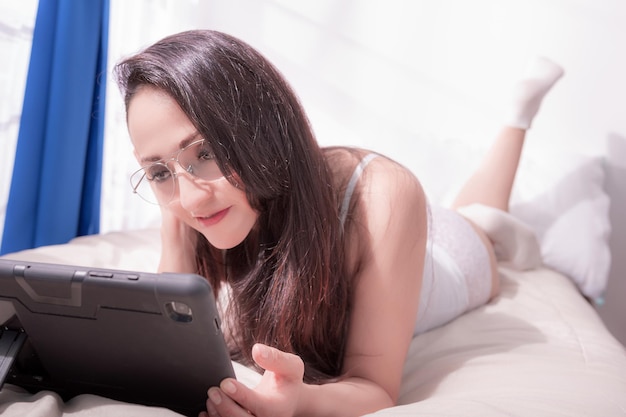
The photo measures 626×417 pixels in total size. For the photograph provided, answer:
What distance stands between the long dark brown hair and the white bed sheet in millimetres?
125

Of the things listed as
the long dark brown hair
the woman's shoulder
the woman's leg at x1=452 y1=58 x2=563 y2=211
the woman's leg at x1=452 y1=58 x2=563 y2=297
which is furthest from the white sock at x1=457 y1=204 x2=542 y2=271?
the long dark brown hair

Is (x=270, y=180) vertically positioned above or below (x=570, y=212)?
above

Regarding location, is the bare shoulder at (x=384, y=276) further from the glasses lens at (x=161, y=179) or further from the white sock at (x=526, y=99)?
the white sock at (x=526, y=99)

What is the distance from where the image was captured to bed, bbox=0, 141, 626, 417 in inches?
40.7

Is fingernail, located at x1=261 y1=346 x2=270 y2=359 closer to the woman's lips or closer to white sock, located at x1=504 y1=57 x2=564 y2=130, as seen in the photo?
the woman's lips

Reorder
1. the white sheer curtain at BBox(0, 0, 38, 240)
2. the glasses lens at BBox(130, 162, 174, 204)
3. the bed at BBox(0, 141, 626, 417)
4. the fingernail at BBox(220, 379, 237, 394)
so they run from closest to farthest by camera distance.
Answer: the fingernail at BBox(220, 379, 237, 394)
the bed at BBox(0, 141, 626, 417)
the glasses lens at BBox(130, 162, 174, 204)
the white sheer curtain at BBox(0, 0, 38, 240)

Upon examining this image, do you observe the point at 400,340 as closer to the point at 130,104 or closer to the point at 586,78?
the point at 130,104

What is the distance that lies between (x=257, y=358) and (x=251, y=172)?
347 mm

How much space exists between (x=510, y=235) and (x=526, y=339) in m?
0.56

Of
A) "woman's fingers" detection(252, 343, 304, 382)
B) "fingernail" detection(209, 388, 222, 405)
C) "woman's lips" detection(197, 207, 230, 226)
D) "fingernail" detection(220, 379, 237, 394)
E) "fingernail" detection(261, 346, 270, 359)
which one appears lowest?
"fingernail" detection(209, 388, 222, 405)

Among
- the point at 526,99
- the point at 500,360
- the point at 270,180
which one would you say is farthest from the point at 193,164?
the point at 526,99

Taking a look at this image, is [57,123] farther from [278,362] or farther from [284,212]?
[278,362]

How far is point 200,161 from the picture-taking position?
3.67ft

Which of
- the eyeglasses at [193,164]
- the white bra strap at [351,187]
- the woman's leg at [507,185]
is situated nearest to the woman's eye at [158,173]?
the eyeglasses at [193,164]
